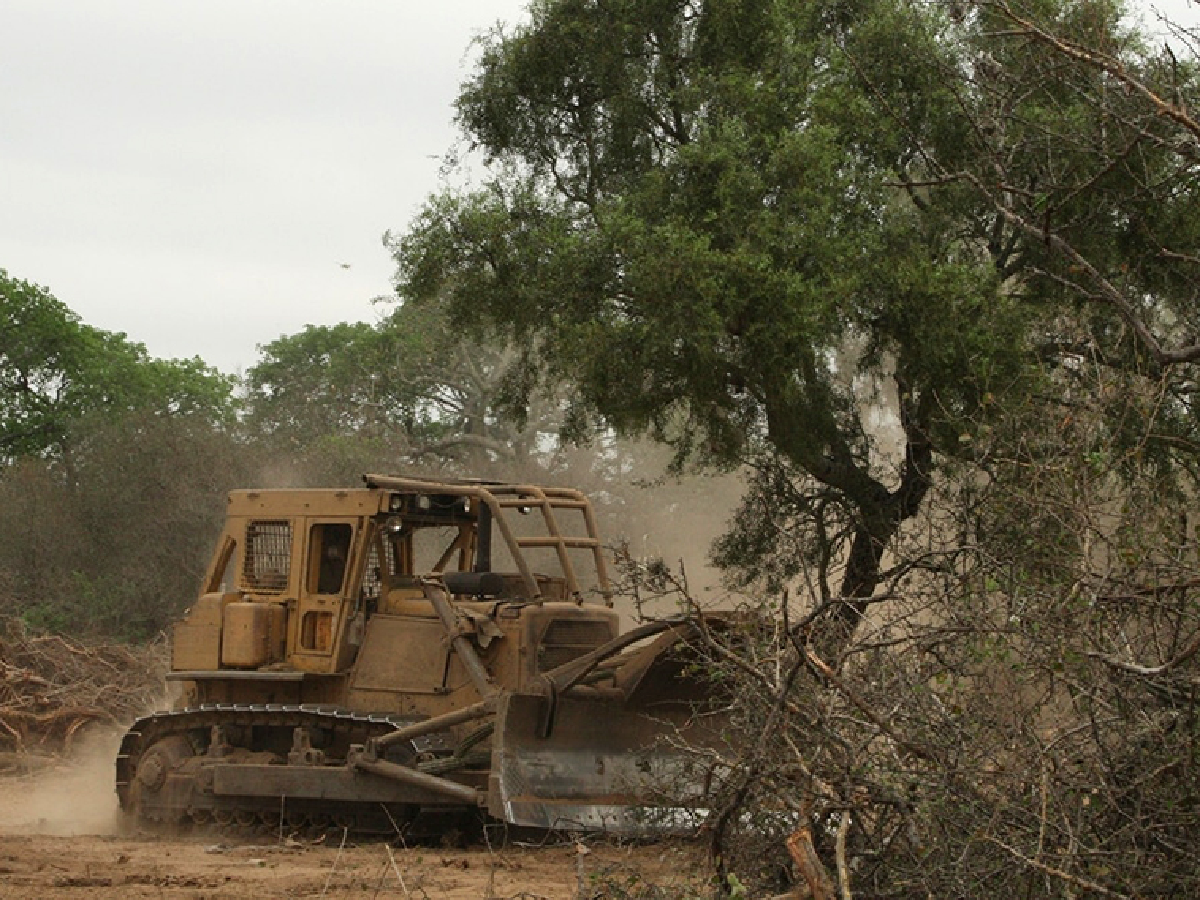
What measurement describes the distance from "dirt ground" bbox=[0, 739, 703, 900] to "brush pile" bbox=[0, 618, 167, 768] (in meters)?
5.82

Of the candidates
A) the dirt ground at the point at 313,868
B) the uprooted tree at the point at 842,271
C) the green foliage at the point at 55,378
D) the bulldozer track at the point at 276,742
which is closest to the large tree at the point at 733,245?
the uprooted tree at the point at 842,271

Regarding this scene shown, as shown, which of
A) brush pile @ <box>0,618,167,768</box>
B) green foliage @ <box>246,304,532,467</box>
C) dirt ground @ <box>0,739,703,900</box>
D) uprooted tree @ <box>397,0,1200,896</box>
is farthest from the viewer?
green foliage @ <box>246,304,532,467</box>

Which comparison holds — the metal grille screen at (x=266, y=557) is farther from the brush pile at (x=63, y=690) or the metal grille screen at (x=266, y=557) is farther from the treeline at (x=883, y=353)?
the brush pile at (x=63, y=690)

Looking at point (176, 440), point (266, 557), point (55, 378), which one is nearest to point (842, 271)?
point (266, 557)

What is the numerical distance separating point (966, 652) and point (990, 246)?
463 inches

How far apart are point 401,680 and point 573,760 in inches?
75.2

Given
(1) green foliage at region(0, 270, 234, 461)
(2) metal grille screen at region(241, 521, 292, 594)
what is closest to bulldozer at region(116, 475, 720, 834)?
(2) metal grille screen at region(241, 521, 292, 594)

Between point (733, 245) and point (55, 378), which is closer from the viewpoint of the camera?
point (733, 245)

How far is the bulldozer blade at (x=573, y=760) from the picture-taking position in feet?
35.9

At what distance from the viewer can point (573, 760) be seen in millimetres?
11562

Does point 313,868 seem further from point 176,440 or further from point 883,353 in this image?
point 176,440

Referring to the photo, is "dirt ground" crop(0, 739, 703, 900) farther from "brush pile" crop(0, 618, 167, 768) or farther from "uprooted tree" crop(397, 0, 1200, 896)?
"brush pile" crop(0, 618, 167, 768)

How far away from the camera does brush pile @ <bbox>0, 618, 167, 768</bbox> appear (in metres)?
19.6

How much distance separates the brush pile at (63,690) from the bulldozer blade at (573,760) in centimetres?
969
